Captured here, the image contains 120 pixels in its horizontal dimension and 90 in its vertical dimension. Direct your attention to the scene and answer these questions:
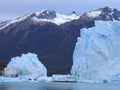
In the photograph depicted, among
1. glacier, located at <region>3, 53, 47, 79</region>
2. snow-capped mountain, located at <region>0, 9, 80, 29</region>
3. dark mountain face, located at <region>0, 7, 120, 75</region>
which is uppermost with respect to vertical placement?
snow-capped mountain, located at <region>0, 9, 80, 29</region>

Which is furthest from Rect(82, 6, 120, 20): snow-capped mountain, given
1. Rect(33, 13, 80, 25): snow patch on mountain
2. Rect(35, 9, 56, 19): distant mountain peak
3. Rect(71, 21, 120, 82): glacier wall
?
Rect(71, 21, 120, 82): glacier wall

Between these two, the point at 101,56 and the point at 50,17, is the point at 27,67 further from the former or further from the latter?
the point at 50,17

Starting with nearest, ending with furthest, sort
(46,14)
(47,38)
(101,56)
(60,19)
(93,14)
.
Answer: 1. (101,56)
2. (47,38)
3. (93,14)
4. (60,19)
5. (46,14)

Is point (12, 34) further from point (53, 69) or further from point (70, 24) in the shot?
point (53, 69)

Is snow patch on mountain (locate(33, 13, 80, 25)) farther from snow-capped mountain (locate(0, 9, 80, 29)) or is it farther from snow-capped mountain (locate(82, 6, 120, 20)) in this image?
snow-capped mountain (locate(82, 6, 120, 20))

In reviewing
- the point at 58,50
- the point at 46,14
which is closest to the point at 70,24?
the point at 58,50

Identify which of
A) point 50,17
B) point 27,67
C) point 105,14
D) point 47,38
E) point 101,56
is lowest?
point 27,67

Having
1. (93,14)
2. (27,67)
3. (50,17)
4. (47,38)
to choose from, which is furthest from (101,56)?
(50,17)
